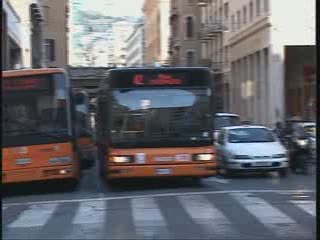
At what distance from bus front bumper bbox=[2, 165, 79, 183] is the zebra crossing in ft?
5.94

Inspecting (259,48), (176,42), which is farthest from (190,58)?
(259,48)

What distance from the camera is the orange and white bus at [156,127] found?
1831cm

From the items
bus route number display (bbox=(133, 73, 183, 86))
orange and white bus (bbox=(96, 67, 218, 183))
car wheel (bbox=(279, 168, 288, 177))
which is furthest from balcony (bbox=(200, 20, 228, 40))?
orange and white bus (bbox=(96, 67, 218, 183))

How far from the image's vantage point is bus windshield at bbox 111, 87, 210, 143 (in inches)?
721

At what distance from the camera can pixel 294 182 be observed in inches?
832

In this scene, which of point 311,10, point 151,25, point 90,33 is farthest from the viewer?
point 151,25

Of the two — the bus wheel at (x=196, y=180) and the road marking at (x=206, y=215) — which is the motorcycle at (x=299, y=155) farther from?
the road marking at (x=206, y=215)

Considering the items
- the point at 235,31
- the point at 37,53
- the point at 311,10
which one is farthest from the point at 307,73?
the point at 37,53

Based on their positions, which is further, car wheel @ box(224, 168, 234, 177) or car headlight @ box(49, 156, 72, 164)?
car wheel @ box(224, 168, 234, 177)

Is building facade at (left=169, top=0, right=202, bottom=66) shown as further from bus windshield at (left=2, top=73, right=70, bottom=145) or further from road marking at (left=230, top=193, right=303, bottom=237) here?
road marking at (left=230, top=193, right=303, bottom=237)

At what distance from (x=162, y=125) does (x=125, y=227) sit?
664 cm

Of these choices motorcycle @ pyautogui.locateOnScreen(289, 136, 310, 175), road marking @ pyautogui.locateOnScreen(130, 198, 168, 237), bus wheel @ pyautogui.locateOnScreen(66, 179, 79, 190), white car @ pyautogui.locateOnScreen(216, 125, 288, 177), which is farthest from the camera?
motorcycle @ pyautogui.locateOnScreen(289, 136, 310, 175)

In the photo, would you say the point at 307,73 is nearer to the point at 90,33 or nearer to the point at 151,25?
the point at 90,33

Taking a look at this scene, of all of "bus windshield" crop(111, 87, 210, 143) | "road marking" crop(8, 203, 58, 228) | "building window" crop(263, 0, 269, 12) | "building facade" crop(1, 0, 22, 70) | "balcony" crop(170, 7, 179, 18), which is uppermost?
"balcony" crop(170, 7, 179, 18)
